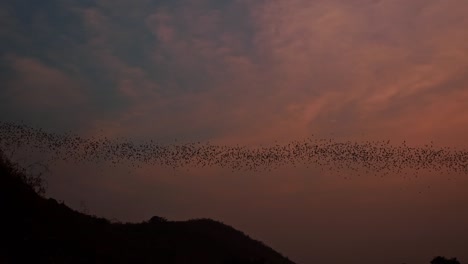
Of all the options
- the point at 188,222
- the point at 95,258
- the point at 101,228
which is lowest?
the point at 95,258

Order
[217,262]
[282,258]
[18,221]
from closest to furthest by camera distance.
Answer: [18,221]
[217,262]
[282,258]

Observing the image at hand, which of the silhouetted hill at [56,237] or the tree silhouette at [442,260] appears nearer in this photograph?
the silhouetted hill at [56,237]

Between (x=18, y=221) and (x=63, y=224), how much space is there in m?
4.28

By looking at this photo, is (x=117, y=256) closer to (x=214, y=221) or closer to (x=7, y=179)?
(x=7, y=179)

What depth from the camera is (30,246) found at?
900 inches

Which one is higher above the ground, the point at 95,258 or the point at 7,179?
the point at 7,179

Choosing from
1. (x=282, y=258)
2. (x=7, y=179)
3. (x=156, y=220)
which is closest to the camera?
(x=7, y=179)

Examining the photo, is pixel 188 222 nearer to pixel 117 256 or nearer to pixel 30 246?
pixel 117 256

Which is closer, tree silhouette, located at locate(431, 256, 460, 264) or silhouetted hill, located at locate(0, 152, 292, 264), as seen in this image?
silhouetted hill, located at locate(0, 152, 292, 264)

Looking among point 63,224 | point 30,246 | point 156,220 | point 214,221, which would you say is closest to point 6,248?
point 30,246

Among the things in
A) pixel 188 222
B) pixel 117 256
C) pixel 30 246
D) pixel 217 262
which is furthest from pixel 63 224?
pixel 188 222

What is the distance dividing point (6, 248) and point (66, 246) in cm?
347

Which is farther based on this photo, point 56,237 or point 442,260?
point 442,260

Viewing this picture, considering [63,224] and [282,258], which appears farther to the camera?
Result: [282,258]
